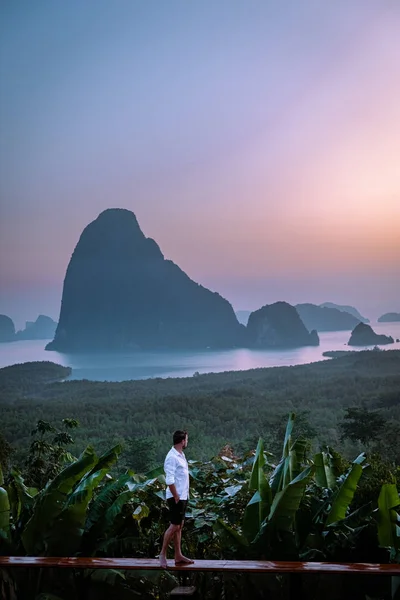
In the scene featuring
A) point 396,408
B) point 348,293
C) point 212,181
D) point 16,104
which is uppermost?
point 16,104

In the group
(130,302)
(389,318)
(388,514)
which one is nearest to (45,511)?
(388,514)

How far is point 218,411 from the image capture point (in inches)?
500

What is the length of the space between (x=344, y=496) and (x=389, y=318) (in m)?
14.4

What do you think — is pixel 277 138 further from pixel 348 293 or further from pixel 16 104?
pixel 348 293

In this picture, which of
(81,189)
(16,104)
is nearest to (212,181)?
(81,189)

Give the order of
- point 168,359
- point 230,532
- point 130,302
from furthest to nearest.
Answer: point 130,302
point 168,359
point 230,532

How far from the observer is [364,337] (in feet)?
60.4

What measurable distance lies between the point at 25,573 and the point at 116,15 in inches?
314

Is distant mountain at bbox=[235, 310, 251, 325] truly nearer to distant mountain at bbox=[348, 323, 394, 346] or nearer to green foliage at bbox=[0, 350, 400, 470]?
distant mountain at bbox=[348, 323, 394, 346]

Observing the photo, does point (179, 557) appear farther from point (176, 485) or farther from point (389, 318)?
point (389, 318)

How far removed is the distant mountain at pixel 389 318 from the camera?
1591 cm

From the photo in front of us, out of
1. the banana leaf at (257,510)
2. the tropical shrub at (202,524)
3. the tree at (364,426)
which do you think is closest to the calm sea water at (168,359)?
the tree at (364,426)

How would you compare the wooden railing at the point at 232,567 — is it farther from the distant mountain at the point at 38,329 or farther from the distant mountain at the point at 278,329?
the distant mountain at the point at 278,329

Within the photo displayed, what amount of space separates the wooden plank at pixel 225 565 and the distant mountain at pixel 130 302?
67.0 ft
